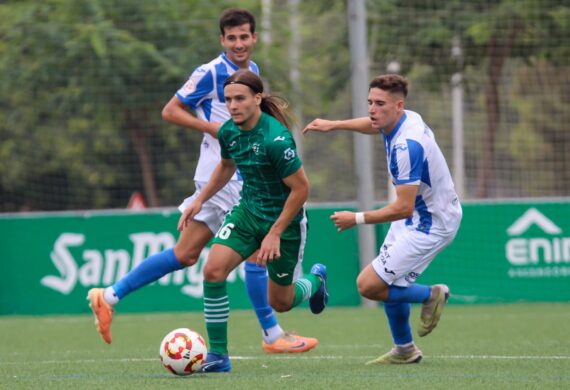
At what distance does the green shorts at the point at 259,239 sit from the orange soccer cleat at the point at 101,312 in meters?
1.12

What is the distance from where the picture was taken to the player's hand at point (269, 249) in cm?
→ 663

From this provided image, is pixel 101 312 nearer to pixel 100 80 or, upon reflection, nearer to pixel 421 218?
pixel 421 218

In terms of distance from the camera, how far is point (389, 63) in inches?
617

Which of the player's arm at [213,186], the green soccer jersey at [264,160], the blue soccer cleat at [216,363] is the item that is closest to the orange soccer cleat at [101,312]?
the player's arm at [213,186]

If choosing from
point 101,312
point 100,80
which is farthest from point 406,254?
point 100,80

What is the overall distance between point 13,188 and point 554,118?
8.93 meters

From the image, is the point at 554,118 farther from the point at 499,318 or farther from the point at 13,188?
the point at 13,188

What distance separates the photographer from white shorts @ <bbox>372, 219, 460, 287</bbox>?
7332mm

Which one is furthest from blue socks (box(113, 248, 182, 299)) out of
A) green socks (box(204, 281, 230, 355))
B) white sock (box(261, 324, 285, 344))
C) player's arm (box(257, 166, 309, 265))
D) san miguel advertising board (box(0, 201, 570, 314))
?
san miguel advertising board (box(0, 201, 570, 314))

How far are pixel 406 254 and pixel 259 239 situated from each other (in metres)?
0.99

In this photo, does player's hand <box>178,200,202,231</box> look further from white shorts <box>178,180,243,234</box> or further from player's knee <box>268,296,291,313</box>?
player's knee <box>268,296,291,313</box>

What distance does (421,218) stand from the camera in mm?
7402

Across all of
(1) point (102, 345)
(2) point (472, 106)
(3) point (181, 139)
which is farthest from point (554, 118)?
(1) point (102, 345)

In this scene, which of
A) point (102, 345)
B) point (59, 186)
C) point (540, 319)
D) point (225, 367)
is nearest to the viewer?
point (225, 367)
